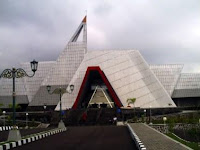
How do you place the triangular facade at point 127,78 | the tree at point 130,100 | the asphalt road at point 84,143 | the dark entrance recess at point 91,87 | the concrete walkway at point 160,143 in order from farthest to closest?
1. the triangular facade at point 127,78
2. the dark entrance recess at point 91,87
3. the tree at point 130,100
4. the asphalt road at point 84,143
5. the concrete walkway at point 160,143

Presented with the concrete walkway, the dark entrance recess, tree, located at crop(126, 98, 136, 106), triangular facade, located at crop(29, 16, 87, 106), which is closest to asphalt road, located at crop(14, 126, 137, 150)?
the concrete walkway

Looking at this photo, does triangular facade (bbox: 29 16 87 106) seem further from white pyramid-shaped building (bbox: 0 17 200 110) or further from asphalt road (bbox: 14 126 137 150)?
asphalt road (bbox: 14 126 137 150)

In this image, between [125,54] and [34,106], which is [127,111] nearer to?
[125,54]

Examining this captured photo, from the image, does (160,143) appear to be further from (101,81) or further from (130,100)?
(101,81)

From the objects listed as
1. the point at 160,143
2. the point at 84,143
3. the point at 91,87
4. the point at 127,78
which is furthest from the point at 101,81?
the point at 160,143

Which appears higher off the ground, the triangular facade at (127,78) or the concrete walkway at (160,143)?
the triangular facade at (127,78)

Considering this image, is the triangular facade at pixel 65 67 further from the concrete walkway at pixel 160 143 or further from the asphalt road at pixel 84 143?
the concrete walkway at pixel 160 143

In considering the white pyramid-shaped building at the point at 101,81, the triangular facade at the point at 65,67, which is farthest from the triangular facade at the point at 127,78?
the triangular facade at the point at 65,67

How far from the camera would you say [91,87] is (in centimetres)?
7025

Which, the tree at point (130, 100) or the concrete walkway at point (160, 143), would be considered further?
the tree at point (130, 100)

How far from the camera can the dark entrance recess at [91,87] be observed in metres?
57.8

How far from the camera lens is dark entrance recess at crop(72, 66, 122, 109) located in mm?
57844

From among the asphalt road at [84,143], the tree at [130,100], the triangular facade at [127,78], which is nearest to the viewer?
the asphalt road at [84,143]

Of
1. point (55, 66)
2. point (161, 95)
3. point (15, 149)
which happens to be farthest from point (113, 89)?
point (15, 149)
